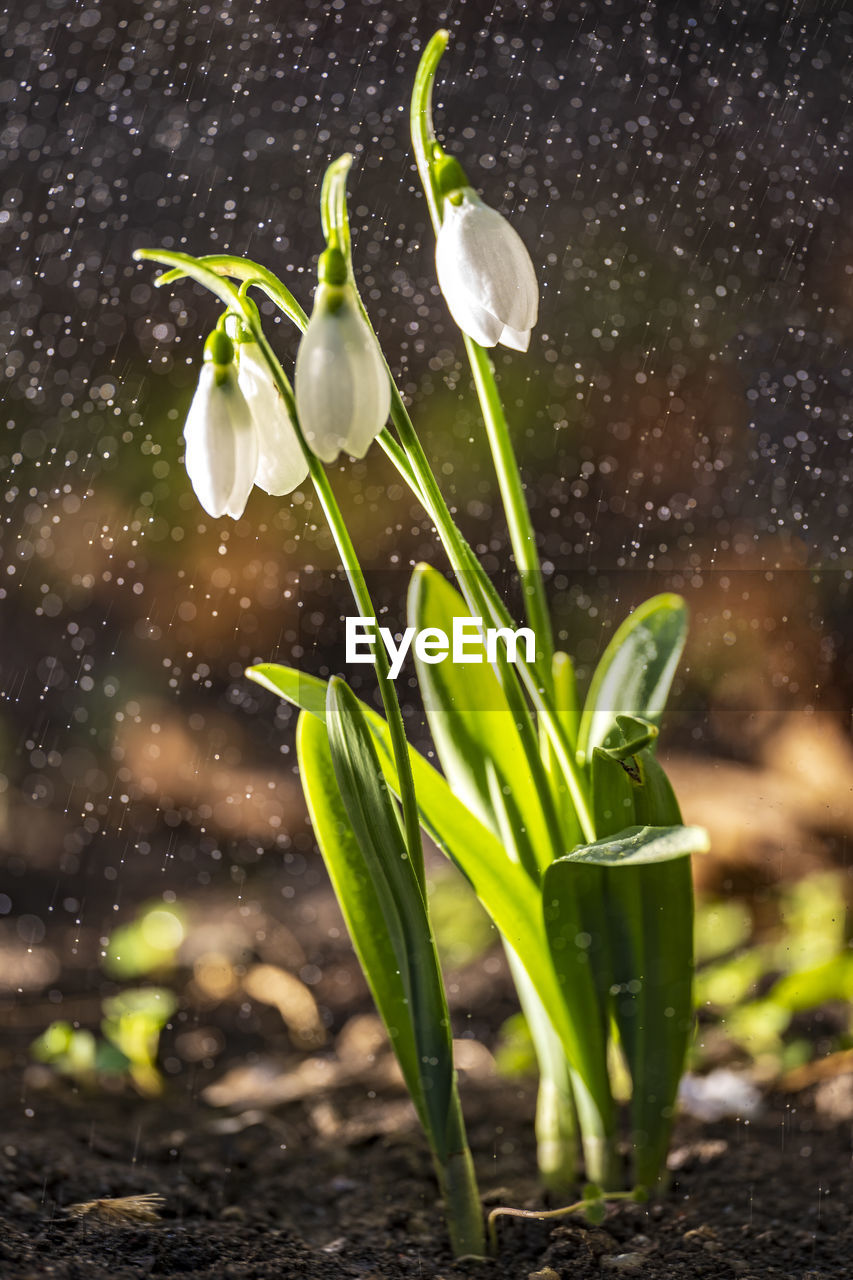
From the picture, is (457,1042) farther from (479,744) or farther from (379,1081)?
(479,744)

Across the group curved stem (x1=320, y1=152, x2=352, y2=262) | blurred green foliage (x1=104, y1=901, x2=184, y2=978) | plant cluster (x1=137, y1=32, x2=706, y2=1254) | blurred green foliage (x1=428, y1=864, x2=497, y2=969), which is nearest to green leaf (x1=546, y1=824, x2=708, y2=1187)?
plant cluster (x1=137, y1=32, x2=706, y2=1254)

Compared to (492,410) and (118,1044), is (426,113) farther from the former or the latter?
(118,1044)

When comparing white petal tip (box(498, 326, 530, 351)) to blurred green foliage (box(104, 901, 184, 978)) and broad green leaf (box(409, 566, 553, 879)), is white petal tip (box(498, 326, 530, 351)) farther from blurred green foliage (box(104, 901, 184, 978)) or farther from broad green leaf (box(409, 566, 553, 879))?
blurred green foliage (box(104, 901, 184, 978))

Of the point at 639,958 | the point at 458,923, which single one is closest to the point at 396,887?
the point at 639,958

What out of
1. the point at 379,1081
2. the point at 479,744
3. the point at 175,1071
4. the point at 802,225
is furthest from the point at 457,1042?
the point at 802,225

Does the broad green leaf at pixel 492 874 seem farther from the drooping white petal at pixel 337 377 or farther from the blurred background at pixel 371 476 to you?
the blurred background at pixel 371 476
